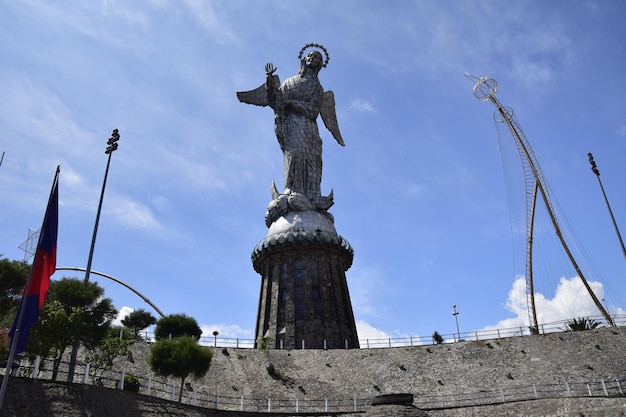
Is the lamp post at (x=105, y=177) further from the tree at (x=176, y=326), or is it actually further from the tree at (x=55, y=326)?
the tree at (x=176, y=326)

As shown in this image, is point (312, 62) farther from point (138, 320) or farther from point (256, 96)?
point (138, 320)

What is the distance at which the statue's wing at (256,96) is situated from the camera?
2512 inches

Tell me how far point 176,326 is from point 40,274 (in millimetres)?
28459

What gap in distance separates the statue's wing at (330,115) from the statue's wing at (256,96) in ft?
21.1

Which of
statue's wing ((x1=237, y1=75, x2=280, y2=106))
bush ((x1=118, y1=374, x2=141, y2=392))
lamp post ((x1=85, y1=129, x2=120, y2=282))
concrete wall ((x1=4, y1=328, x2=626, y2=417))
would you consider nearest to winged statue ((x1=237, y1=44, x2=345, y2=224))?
statue's wing ((x1=237, y1=75, x2=280, y2=106))

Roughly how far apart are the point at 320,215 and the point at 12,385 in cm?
3990

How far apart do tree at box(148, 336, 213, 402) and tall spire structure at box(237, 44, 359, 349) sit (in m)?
19.2

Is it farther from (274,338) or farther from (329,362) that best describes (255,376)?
(274,338)

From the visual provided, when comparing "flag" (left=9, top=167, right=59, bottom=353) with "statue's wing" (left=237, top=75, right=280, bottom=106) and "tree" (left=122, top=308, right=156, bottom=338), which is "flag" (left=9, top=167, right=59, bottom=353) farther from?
"statue's wing" (left=237, top=75, right=280, bottom=106)

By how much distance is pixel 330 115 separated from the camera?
66625mm

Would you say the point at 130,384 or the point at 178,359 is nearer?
the point at 130,384

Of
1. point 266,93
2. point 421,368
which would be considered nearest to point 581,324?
point 421,368

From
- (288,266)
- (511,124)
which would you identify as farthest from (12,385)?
(511,124)

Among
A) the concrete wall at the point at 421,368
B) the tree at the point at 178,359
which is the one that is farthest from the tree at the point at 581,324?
the tree at the point at 178,359
